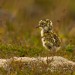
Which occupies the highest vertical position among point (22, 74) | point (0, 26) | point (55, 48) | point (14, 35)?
point (0, 26)

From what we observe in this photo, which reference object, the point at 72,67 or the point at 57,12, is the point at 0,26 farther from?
the point at 72,67

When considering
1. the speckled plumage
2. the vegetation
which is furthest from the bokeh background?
the speckled plumage

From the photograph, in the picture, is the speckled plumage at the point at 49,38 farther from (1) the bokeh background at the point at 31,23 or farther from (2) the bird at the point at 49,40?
(1) the bokeh background at the point at 31,23

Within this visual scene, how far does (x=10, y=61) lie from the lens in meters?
13.2

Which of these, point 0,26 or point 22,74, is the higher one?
point 0,26

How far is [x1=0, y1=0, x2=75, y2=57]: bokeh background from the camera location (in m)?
16.7

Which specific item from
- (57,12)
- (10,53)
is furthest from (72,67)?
(57,12)

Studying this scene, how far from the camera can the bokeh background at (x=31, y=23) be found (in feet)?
54.8

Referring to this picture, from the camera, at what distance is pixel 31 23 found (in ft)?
81.0

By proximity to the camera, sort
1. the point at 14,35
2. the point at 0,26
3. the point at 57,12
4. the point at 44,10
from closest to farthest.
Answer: the point at 14,35 → the point at 0,26 → the point at 57,12 → the point at 44,10

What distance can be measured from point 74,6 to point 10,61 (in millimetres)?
16104

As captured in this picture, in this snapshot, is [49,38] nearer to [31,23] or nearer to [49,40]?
[49,40]

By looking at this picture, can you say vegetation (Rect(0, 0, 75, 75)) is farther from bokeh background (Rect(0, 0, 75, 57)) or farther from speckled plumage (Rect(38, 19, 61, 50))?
speckled plumage (Rect(38, 19, 61, 50))

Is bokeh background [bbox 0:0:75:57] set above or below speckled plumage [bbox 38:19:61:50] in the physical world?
above
